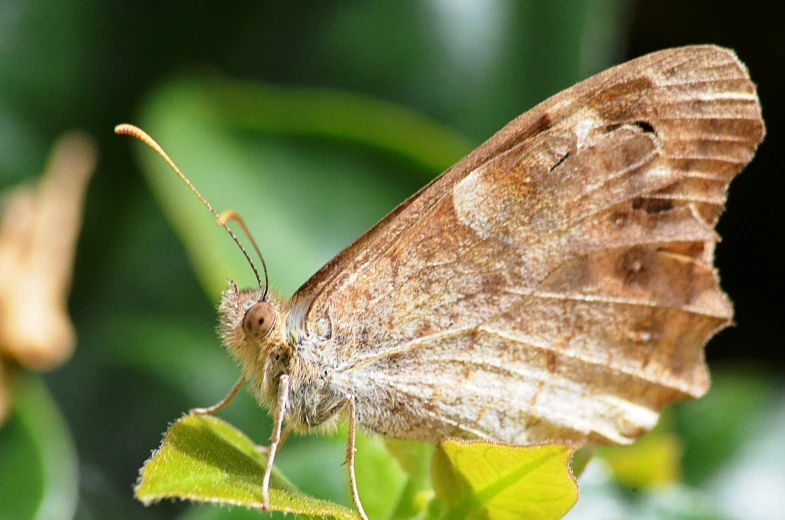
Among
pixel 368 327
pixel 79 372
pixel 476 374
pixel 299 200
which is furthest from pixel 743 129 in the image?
pixel 79 372

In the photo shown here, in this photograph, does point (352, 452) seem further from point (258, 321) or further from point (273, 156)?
point (273, 156)

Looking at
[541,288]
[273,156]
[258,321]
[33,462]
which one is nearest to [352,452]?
[258,321]

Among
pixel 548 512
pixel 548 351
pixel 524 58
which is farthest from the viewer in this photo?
pixel 524 58

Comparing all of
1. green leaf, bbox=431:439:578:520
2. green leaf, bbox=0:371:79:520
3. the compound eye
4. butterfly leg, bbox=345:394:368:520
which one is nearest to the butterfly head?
the compound eye

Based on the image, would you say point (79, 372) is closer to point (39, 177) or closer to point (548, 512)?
point (39, 177)

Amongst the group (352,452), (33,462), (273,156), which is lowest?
(33,462)
